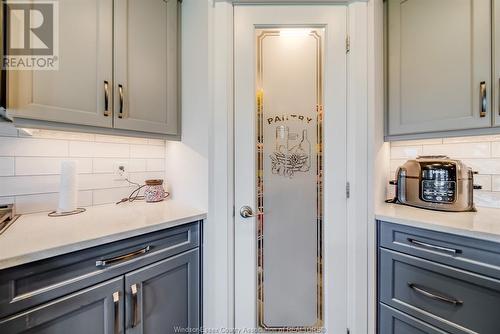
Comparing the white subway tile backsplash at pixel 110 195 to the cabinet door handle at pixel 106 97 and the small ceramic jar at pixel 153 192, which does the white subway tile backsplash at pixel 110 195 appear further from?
the cabinet door handle at pixel 106 97

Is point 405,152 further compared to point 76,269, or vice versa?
point 405,152

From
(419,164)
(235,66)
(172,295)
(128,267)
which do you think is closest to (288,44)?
(235,66)

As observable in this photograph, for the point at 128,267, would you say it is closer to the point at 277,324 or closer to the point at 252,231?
the point at 252,231

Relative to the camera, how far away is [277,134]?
1268 mm

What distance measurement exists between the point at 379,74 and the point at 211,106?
1.06 meters

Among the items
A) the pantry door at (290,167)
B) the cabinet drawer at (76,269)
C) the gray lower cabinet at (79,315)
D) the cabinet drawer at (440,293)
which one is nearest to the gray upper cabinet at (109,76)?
the pantry door at (290,167)

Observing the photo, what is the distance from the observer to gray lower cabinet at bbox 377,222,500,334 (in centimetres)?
88

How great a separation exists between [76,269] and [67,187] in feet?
1.89

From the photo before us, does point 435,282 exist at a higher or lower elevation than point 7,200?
lower

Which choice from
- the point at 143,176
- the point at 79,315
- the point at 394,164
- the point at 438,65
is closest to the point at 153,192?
the point at 143,176

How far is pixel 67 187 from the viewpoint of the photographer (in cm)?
114

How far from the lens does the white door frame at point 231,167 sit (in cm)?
121
